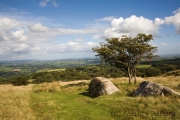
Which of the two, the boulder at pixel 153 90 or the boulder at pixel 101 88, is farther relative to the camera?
the boulder at pixel 101 88

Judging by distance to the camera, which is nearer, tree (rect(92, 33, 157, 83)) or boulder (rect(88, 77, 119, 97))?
boulder (rect(88, 77, 119, 97))

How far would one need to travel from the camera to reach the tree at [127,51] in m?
28.1

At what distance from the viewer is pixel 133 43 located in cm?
2856

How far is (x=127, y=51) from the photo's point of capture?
29.4 metres

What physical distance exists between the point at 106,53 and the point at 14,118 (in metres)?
20.7

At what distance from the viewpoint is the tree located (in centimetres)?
2811

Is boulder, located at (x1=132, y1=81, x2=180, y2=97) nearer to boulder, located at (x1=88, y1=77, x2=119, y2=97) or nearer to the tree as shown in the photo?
boulder, located at (x1=88, y1=77, x2=119, y2=97)

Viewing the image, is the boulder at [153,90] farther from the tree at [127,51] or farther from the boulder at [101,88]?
the tree at [127,51]

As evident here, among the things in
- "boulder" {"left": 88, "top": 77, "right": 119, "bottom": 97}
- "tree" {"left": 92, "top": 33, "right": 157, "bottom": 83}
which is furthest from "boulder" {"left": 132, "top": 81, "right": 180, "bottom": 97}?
"tree" {"left": 92, "top": 33, "right": 157, "bottom": 83}

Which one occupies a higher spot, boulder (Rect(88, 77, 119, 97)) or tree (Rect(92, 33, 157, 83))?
tree (Rect(92, 33, 157, 83))

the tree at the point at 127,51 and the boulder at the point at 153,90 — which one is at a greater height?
the tree at the point at 127,51

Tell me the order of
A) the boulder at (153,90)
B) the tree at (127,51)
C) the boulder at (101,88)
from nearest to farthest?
1. the boulder at (153,90)
2. the boulder at (101,88)
3. the tree at (127,51)

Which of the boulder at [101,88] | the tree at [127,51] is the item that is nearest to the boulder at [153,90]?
the boulder at [101,88]

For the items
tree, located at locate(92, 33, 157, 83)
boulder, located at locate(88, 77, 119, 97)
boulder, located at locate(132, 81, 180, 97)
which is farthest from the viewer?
tree, located at locate(92, 33, 157, 83)
